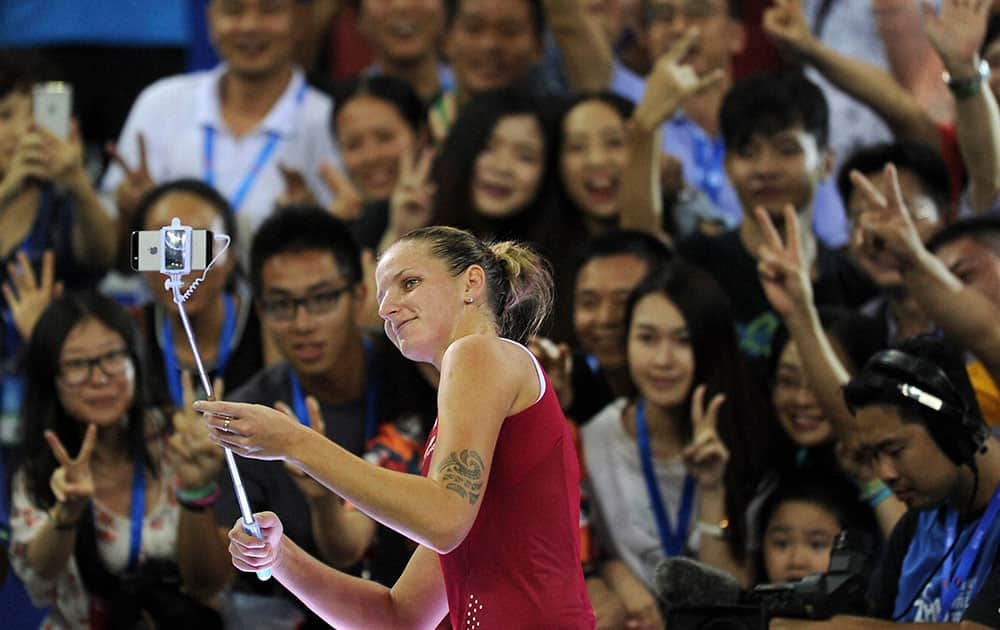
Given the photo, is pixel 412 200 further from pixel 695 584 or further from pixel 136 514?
pixel 695 584

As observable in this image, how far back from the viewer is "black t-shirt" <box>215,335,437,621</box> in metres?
4.66

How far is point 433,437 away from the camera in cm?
300

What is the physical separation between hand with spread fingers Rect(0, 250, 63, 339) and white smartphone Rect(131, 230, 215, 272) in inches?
94.7

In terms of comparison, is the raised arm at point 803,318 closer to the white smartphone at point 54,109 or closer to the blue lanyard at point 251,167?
the blue lanyard at point 251,167

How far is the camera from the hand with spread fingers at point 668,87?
537 cm

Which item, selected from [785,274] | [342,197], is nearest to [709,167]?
[342,197]

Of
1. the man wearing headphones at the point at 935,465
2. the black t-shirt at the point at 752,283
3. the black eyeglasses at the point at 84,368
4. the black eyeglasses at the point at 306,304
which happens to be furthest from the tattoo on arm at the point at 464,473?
the black t-shirt at the point at 752,283

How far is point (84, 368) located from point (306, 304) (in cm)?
70

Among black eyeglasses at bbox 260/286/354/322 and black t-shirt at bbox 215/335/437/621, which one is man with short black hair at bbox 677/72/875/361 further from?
black eyeglasses at bbox 260/286/354/322

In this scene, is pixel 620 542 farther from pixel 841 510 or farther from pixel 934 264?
pixel 934 264

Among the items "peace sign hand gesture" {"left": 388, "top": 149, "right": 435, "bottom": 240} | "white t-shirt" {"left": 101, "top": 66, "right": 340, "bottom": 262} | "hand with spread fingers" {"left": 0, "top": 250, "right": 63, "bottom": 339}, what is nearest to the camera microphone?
"peace sign hand gesture" {"left": 388, "top": 149, "right": 435, "bottom": 240}

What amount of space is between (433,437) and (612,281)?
222 centimetres

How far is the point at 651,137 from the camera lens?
537 centimetres

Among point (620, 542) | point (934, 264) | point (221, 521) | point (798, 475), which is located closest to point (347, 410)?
point (221, 521)
